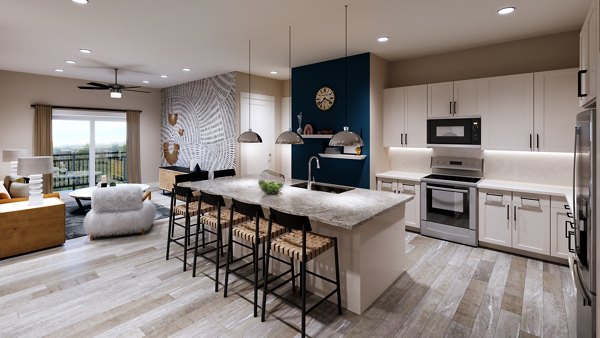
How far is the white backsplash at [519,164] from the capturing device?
13.4 feet

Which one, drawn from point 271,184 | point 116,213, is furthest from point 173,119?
point 271,184

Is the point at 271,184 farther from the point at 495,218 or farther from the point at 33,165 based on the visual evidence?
the point at 33,165

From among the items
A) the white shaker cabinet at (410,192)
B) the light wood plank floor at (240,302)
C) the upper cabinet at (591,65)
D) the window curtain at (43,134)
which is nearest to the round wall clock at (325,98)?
the white shaker cabinet at (410,192)

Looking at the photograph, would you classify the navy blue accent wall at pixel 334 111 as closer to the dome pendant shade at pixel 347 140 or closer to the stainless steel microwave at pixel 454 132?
the stainless steel microwave at pixel 454 132

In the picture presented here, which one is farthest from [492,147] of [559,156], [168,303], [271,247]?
[168,303]

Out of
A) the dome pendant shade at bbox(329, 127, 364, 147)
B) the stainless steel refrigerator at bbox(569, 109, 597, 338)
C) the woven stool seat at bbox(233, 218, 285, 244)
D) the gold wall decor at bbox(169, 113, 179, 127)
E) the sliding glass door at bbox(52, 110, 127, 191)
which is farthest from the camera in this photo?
the gold wall decor at bbox(169, 113, 179, 127)

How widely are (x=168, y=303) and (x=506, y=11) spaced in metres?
4.45

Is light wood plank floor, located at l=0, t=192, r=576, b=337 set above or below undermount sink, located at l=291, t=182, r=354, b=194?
below

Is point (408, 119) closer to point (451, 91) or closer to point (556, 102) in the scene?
point (451, 91)

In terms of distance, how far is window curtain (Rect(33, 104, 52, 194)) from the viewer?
6.77 metres

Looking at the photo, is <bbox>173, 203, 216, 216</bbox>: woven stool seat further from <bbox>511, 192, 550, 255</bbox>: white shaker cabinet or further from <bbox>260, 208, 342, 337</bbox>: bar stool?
<bbox>511, 192, 550, 255</bbox>: white shaker cabinet

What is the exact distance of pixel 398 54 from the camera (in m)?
4.99

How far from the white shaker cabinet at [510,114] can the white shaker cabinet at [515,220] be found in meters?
0.68

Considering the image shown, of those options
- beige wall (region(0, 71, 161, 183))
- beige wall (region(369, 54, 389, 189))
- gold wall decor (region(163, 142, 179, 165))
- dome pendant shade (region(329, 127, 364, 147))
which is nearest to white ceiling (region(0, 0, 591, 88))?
beige wall (region(369, 54, 389, 189))
